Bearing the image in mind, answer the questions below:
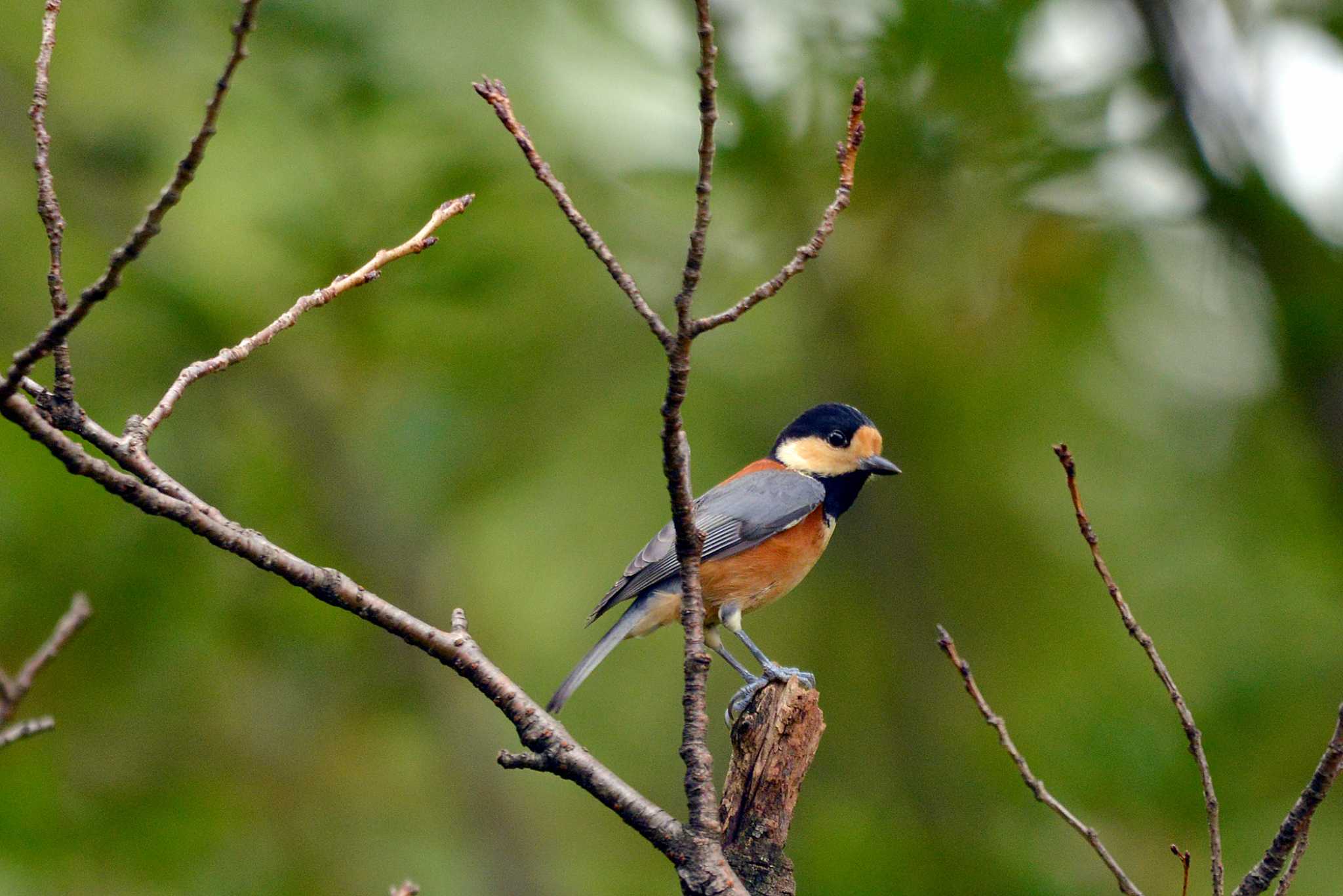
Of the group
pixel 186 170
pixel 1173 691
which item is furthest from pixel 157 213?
pixel 1173 691

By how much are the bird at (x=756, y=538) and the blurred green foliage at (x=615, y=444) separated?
1.48 meters

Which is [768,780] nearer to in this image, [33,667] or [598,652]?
[598,652]

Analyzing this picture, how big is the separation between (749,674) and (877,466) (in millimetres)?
1321

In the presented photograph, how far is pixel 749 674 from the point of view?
509 cm

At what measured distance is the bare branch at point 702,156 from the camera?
2455 mm

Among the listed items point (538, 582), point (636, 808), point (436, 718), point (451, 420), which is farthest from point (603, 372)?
point (636, 808)

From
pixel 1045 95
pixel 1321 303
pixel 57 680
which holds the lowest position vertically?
pixel 57 680

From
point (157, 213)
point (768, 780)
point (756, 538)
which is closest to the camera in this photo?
point (157, 213)

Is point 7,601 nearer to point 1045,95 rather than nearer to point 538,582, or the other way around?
point 538,582

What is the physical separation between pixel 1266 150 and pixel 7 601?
7845 millimetres

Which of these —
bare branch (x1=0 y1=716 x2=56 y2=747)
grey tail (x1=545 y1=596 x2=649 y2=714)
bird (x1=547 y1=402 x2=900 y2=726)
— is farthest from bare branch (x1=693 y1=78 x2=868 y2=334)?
bird (x1=547 y1=402 x2=900 y2=726)

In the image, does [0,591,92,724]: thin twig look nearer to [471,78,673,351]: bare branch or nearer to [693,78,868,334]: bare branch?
[471,78,673,351]: bare branch

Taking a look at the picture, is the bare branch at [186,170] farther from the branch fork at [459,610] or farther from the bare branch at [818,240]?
the bare branch at [818,240]

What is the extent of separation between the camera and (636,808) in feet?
10.2
